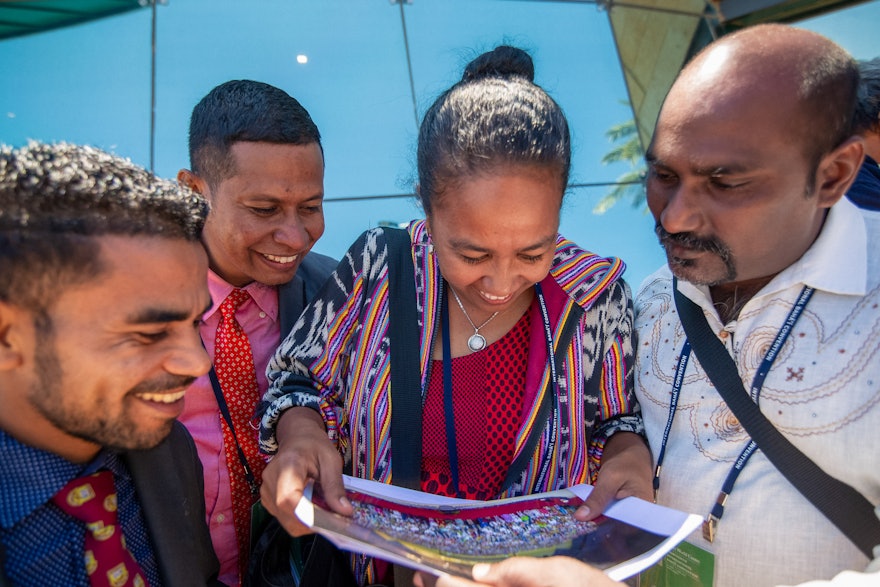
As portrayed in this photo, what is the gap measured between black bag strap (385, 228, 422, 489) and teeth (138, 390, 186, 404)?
54cm

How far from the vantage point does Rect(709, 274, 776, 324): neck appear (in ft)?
5.54

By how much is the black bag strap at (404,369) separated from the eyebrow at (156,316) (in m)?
0.58

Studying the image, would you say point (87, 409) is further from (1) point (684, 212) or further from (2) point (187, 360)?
(1) point (684, 212)

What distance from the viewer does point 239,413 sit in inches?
77.2

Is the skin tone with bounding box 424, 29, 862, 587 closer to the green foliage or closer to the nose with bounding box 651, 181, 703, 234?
the nose with bounding box 651, 181, 703, 234

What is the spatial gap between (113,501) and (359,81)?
10.6 feet

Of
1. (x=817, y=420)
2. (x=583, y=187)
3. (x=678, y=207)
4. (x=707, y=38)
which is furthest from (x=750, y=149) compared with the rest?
(x=707, y=38)

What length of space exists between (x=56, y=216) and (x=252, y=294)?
0.98 metres

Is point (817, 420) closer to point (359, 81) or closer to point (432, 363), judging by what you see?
point (432, 363)

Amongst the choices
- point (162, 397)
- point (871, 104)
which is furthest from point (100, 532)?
point (871, 104)

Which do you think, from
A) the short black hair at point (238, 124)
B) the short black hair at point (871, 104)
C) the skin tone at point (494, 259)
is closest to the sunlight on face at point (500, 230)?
the skin tone at point (494, 259)

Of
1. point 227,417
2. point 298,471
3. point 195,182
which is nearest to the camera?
point 298,471

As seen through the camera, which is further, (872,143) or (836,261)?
(872,143)

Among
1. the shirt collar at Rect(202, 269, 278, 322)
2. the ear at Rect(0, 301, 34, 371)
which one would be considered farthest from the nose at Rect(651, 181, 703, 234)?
the ear at Rect(0, 301, 34, 371)
